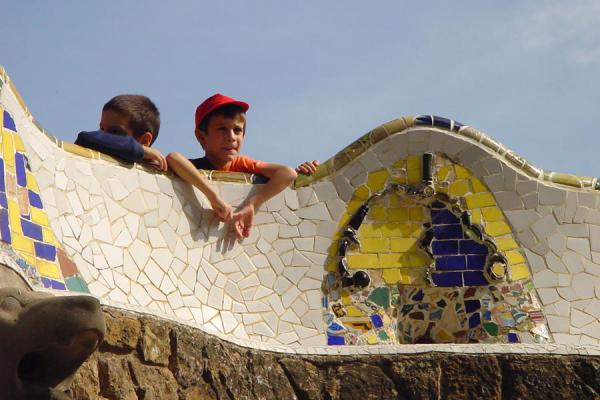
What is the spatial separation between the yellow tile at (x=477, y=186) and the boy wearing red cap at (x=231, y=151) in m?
0.73

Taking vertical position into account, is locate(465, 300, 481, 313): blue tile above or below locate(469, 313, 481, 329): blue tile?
above

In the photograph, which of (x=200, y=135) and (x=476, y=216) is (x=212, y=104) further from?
(x=476, y=216)

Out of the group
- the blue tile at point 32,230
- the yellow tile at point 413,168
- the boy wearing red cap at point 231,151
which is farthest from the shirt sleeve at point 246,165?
the blue tile at point 32,230

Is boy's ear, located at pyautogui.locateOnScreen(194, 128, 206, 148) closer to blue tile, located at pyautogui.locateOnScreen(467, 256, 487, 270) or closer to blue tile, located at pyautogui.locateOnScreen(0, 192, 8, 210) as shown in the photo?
blue tile, located at pyautogui.locateOnScreen(467, 256, 487, 270)

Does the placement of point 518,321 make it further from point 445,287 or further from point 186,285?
point 186,285

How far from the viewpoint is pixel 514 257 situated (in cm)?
719

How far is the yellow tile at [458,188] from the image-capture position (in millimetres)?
7289

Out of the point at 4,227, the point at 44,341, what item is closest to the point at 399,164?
the point at 4,227

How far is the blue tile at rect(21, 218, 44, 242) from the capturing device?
239 inches

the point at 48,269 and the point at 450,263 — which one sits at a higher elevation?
the point at 450,263

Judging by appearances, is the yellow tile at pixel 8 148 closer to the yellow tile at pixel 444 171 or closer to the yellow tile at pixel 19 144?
the yellow tile at pixel 19 144

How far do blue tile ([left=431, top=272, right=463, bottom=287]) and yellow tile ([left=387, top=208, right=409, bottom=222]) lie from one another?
300mm

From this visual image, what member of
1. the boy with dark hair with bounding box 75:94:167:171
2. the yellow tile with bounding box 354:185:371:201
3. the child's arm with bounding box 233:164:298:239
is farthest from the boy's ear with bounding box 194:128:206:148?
the yellow tile with bounding box 354:185:371:201

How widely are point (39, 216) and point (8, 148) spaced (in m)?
0.29
